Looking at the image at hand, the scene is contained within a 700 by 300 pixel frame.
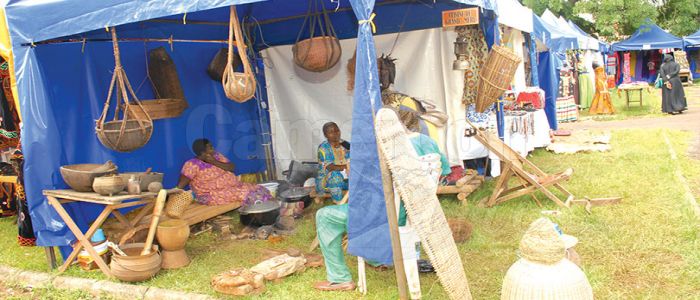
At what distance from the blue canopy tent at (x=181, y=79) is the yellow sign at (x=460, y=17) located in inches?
6.7

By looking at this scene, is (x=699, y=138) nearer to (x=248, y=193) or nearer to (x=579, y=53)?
(x=579, y=53)

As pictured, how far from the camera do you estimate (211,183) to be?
6312mm

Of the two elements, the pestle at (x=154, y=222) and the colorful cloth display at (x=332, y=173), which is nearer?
the pestle at (x=154, y=222)

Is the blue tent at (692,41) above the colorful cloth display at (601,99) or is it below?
above

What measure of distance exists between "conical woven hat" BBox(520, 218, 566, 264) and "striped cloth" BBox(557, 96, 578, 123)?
11.5 metres

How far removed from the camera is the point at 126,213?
6.05 metres

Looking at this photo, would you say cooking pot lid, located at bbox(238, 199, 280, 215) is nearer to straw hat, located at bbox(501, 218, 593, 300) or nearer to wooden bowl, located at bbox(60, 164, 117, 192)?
wooden bowl, located at bbox(60, 164, 117, 192)

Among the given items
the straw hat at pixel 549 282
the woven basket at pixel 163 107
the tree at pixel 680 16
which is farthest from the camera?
the tree at pixel 680 16

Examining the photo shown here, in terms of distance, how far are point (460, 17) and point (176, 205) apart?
3.59 m

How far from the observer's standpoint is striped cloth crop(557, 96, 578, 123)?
44.1 ft

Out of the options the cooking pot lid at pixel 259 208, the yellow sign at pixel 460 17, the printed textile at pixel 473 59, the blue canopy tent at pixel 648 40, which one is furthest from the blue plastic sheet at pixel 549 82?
the blue canopy tent at pixel 648 40

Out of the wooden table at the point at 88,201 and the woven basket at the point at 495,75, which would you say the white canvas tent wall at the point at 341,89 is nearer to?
the woven basket at the point at 495,75

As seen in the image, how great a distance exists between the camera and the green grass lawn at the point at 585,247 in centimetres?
393

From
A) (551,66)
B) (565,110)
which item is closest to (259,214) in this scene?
(551,66)
